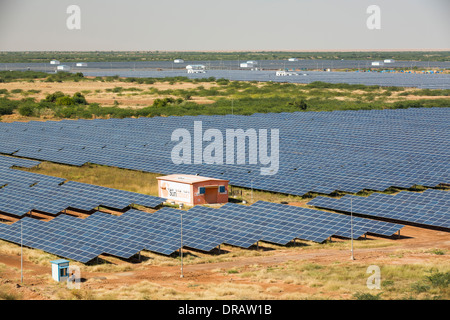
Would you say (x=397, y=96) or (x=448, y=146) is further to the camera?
(x=397, y=96)

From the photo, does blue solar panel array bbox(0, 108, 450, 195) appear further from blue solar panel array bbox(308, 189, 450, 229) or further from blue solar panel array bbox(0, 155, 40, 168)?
blue solar panel array bbox(308, 189, 450, 229)

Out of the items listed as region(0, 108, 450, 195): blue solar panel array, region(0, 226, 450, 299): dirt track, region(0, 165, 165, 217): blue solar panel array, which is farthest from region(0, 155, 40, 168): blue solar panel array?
region(0, 226, 450, 299): dirt track

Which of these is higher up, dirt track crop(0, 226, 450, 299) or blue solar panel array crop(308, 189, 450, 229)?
blue solar panel array crop(308, 189, 450, 229)

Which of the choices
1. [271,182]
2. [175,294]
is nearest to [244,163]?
[271,182]

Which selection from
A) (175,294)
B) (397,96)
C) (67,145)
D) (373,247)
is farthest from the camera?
(397,96)

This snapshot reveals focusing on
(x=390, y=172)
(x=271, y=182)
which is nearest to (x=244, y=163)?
(x=271, y=182)
